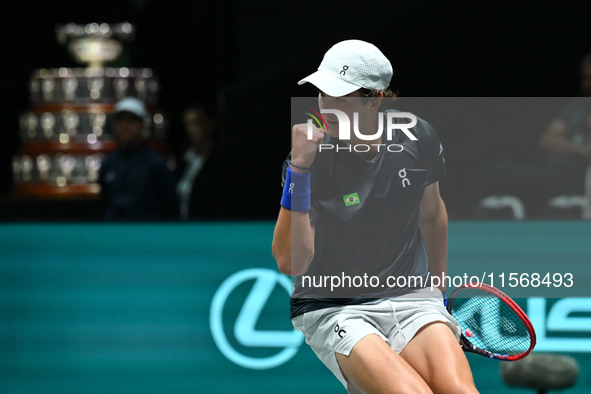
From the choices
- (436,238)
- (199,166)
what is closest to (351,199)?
(436,238)

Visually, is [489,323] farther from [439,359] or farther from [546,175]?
[546,175]

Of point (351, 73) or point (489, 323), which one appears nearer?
point (351, 73)

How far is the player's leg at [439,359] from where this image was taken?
279 centimetres

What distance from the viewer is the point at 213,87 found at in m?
6.41

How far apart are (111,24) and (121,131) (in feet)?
5.47

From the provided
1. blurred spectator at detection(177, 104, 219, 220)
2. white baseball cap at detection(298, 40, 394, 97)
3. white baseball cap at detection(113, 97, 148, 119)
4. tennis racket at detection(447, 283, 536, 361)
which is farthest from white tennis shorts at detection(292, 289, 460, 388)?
white baseball cap at detection(113, 97, 148, 119)

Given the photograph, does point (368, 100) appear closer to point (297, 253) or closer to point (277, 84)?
point (297, 253)

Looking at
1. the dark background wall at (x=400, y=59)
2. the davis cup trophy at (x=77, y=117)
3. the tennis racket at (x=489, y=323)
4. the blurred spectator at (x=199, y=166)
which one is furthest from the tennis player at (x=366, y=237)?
the davis cup trophy at (x=77, y=117)

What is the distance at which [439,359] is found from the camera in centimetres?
285

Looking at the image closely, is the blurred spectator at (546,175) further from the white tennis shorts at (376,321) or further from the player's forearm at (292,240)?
the player's forearm at (292,240)

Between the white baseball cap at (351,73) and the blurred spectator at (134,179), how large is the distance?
8.59ft

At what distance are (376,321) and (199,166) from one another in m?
3.13

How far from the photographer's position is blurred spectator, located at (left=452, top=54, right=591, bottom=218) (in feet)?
16.2

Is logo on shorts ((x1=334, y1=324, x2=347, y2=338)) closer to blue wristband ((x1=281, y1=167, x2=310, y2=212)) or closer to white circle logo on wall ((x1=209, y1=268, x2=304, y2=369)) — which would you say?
blue wristband ((x1=281, y1=167, x2=310, y2=212))
